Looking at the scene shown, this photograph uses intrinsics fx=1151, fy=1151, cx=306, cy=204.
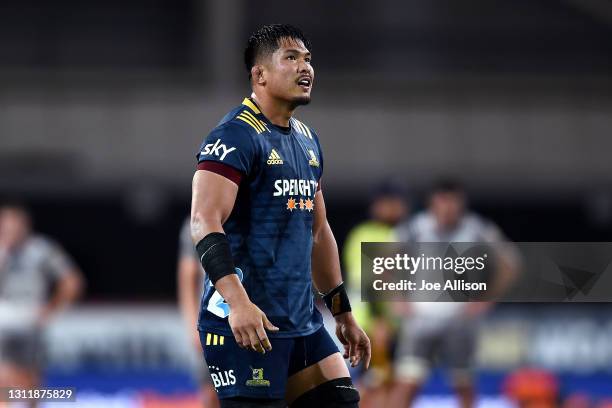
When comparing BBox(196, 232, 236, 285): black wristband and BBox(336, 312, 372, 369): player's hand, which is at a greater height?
BBox(196, 232, 236, 285): black wristband

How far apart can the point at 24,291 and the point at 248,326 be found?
298 inches

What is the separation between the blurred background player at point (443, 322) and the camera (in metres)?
10.3

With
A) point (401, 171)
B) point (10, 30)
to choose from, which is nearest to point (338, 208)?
point (401, 171)

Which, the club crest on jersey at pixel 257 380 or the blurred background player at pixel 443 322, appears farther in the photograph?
the blurred background player at pixel 443 322

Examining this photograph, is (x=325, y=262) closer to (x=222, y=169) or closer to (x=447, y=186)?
(x=222, y=169)

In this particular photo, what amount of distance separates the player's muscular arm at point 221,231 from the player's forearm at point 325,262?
0.83 metres

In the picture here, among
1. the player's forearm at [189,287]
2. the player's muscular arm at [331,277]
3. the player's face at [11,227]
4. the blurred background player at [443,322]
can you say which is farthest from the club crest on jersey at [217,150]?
the player's face at [11,227]

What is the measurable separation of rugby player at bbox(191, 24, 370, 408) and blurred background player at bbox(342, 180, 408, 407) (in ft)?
16.9

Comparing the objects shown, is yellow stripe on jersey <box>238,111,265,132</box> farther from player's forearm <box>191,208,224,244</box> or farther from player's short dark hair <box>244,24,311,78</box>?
player's forearm <box>191,208,224,244</box>

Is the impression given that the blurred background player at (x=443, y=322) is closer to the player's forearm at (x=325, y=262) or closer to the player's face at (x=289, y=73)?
the player's forearm at (x=325, y=262)

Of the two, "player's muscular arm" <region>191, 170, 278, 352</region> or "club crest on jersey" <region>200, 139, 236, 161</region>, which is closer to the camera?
"player's muscular arm" <region>191, 170, 278, 352</region>

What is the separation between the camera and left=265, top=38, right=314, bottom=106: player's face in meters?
5.12

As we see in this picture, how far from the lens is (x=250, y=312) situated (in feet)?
15.0

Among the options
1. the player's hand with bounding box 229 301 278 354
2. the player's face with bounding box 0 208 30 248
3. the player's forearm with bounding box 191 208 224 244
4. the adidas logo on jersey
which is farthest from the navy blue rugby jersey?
the player's face with bounding box 0 208 30 248
